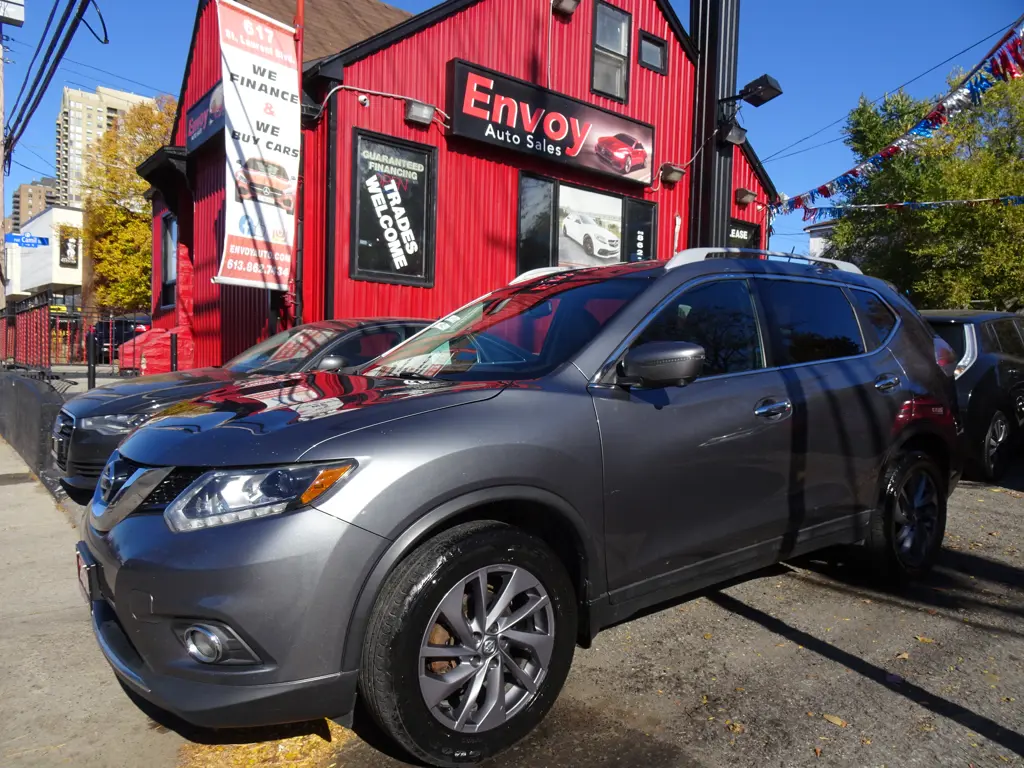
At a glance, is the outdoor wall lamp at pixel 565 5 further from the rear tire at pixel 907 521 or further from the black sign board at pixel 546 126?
the rear tire at pixel 907 521

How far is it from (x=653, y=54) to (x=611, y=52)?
1166 millimetres

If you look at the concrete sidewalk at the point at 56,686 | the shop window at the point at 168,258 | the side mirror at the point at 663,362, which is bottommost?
the concrete sidewalk at the point at 56,686

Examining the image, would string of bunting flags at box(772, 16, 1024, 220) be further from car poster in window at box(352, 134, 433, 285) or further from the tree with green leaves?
the tree with green leaves

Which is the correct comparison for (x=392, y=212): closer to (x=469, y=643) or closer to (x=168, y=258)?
(x=168, y=258)

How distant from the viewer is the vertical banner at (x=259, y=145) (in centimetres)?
796

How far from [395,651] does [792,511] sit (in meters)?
2.07

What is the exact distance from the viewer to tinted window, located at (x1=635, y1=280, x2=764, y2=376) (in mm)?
3191

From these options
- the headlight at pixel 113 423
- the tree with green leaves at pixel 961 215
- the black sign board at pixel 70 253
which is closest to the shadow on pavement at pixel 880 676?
the headlight at pixel 113 423

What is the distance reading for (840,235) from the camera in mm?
31375

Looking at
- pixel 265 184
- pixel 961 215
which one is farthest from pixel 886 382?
pixel 961 215

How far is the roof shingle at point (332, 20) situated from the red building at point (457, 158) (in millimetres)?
50

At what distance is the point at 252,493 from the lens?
218 centimetres

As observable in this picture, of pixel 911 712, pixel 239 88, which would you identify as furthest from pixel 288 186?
pixel 911 712

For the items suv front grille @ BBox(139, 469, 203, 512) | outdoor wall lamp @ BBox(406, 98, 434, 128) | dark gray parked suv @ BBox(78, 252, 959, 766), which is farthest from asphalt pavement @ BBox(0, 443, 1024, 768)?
outdoor wall lamp @ BBox(406, 98, 434, 128)
